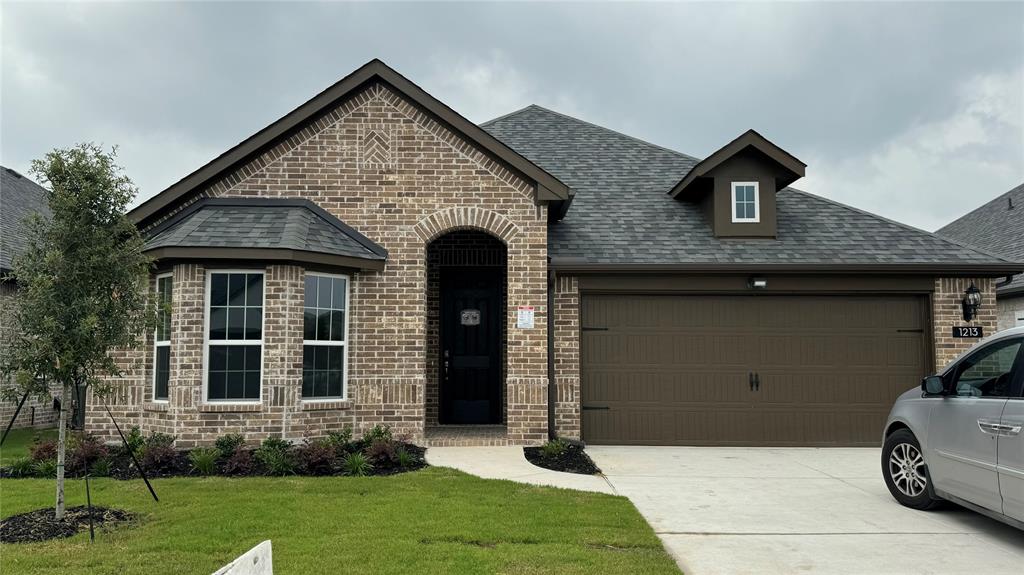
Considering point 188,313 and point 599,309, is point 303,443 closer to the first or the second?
point 188,313

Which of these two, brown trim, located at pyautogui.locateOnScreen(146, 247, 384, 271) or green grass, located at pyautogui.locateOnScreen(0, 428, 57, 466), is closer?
brown trim, located at pyautogui.locateOnScreen(146, 247, 384, 271)

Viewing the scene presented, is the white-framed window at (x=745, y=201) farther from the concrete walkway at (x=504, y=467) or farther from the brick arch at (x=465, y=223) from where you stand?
the concrete walkway at (x=504, y=467)

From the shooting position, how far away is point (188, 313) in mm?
8680

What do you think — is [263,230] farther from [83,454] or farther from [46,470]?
[46,470]

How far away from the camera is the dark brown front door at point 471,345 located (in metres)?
11.8

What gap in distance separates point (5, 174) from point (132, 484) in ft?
45.7

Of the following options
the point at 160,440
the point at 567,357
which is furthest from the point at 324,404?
the point at 567,357

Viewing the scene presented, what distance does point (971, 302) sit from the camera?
10.4 meters

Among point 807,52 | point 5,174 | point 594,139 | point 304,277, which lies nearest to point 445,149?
point 304,277

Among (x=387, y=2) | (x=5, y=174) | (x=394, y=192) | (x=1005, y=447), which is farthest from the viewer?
(x=5, y=174)

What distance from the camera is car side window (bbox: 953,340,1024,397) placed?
5.36 meters

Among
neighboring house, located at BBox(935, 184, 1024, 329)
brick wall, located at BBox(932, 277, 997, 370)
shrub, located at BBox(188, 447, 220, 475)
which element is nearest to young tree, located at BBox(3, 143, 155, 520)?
shrub, located at BBox(188, 447, 220, 475)

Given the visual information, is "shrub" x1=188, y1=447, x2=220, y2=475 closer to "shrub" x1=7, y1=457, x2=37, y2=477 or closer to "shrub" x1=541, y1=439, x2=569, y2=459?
"shrub" x1=7, y1=457, x2=37, y2=477

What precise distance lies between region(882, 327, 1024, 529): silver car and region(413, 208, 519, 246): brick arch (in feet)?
18.3
